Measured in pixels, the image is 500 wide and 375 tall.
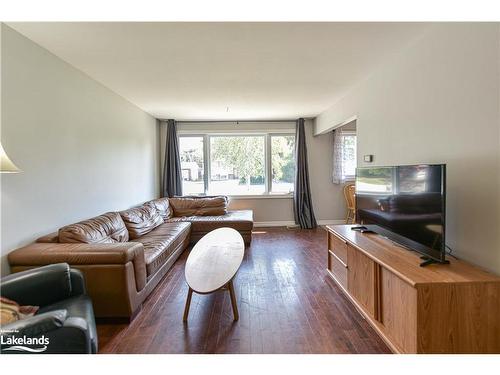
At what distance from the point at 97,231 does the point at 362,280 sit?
8.41ft

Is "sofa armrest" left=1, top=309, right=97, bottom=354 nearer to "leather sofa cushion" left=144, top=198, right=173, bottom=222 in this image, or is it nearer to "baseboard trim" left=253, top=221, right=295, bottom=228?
"leather sofa cushion" left=144, top=198, right=173, bottom=222

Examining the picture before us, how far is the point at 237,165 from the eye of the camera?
5.99 m

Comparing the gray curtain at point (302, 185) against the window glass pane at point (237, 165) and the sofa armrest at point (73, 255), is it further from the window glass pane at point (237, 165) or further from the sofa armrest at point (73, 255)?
the sofa armrest at point (73, 255)

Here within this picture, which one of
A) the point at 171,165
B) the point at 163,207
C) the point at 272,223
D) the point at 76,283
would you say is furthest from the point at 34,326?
the point at 272,223

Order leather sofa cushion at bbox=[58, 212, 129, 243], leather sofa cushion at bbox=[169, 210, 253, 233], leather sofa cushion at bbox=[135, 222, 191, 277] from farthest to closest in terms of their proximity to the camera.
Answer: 1. leather sofa cushion at bbox=[169, 210, 253, 233]
2. leather sofa cushion at bbox=[135, 222, 191, 277]
3. leather sofa cushion at bbox=[58, 212, 129, 243]

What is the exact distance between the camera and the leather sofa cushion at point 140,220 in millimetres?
3459

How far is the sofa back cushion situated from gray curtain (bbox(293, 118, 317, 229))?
1624 millimetres

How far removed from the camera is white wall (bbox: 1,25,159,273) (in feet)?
6.83

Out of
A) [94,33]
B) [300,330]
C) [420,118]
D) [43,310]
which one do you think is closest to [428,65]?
[420,118]

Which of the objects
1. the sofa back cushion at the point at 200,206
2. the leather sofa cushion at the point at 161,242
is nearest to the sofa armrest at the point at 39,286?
the leather sofa cushion at the point at 161,242

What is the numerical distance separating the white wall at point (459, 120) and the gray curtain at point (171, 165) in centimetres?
426

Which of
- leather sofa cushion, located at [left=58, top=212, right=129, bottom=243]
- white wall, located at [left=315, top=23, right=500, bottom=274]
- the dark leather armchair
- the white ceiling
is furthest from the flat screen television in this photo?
leather sofa cushion, located at [left=58, top=212, right=129, bottom=243]
